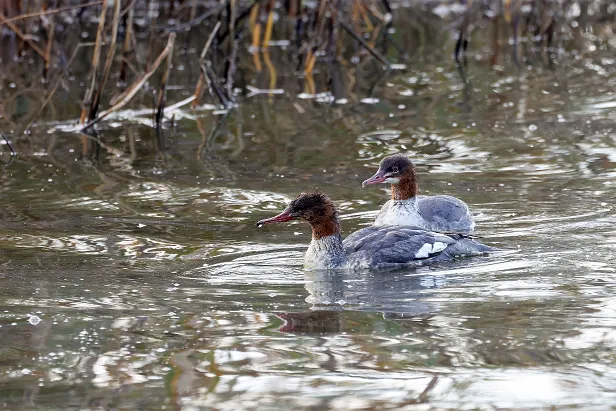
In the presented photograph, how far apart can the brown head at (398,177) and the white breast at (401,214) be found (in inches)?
2.0

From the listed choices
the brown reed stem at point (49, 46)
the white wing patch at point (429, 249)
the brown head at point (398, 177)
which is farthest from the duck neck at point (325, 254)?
the brown reed stem at point (49, 46)

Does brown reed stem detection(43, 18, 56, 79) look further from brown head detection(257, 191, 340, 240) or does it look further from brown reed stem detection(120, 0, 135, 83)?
brown head detection(257, 191, 340, 240)

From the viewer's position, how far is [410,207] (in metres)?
8.64

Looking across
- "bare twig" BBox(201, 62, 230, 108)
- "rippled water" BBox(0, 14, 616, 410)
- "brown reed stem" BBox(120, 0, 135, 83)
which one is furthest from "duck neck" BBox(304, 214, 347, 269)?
"brown reed stem" BBox(120, 0, 135, 83)

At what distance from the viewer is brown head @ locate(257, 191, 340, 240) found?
25.1ft

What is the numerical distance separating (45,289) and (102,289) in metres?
0.34

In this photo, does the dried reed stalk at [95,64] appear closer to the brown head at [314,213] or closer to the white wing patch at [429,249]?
the brown head at [314,213]

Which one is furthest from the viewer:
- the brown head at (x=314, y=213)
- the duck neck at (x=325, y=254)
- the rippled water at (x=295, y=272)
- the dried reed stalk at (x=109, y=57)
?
the dried reed stalk at (x=109, y=57)

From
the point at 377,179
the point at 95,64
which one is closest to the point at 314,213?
the point at 377,179

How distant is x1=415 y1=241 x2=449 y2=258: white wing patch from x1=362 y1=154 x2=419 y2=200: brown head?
34.6 inches

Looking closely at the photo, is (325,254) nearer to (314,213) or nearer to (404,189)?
(314,213)

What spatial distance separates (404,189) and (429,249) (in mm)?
987

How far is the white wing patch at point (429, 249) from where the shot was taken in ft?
25.0

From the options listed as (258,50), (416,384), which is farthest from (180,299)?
(258,50)
